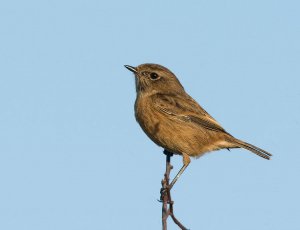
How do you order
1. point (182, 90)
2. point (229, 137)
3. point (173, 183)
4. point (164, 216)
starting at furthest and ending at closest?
point (182, 90) → point (229, 137) → point (173, 183) → point (164, 216)

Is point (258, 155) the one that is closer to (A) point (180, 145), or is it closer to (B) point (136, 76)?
(A) point (180, 145)

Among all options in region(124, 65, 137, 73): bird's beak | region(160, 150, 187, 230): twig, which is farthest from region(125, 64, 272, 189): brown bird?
region(160, 150, 187, 230): twig

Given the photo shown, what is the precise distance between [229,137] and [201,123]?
2.11 feet

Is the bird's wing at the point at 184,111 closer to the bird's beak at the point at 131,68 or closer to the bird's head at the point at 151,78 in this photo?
the bird's head at the point at 151,78

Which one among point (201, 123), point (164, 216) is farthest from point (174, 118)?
point (164, 216)

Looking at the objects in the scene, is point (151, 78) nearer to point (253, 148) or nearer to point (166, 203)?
point (253, 148)

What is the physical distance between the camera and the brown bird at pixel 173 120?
439 inches

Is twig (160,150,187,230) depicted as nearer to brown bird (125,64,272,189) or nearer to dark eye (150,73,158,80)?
brown bird (125,64,272,189)

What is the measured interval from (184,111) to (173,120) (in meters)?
0.38

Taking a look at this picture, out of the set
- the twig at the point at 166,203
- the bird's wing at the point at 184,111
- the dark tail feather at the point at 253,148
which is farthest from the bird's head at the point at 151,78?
the twig at the point at 166,203

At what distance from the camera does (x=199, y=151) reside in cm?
1145

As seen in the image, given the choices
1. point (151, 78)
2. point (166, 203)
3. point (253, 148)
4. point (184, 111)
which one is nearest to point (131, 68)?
point (151, 78)

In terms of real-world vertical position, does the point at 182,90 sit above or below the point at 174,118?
above

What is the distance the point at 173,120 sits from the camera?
11.5 metres
